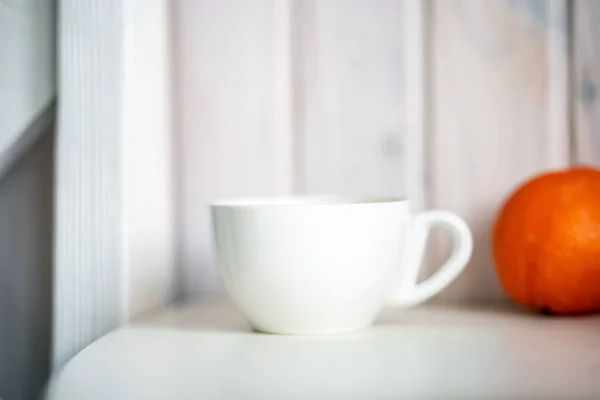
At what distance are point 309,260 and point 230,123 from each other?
258 millimetres

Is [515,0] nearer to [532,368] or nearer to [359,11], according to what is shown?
[359,11]

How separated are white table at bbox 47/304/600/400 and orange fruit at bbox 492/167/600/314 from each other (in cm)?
2

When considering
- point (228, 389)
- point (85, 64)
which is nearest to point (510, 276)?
point (228, 389)

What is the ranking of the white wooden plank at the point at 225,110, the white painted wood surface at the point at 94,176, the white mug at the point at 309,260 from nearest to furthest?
the white mug at the point at 309,260, the white painted wood surface at the point at 94,176, the white wooden plank at the point at 225,110

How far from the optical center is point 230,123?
0.70 metres

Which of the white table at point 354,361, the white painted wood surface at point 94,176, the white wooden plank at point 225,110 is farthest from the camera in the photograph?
the white wooden plank at point 225,110

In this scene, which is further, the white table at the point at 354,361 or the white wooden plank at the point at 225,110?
the white wooden plank at the point at 225,110

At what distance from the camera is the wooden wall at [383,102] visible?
0.65 metres

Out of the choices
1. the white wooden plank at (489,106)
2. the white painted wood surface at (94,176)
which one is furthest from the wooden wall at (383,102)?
the white painted wood surface at (94,176)

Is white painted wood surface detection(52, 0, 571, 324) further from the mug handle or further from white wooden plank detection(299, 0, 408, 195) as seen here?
the mug handle

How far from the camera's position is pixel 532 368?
0.40 m

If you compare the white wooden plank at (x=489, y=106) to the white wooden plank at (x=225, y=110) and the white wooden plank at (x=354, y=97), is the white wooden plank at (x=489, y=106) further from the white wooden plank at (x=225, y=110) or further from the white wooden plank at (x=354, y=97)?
the white wooden plank at (x=225, y=110)

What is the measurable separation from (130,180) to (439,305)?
282 millimetres

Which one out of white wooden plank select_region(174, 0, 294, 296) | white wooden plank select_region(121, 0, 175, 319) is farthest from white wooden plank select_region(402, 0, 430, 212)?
white wooden plank select_region(121, 0, 175, 319)
